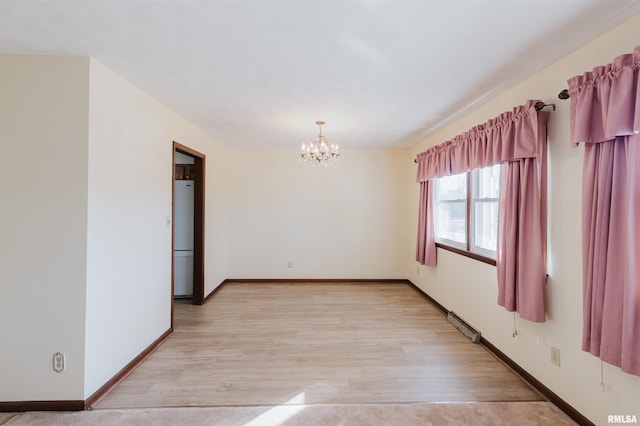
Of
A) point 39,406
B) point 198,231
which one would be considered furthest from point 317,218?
point 39,406

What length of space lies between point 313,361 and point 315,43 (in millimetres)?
2619

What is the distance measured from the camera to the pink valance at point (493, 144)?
2139 millimetres

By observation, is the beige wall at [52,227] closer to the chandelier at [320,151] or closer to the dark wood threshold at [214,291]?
the dark wood threshold at [214,291]

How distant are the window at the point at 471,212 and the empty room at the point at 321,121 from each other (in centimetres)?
4

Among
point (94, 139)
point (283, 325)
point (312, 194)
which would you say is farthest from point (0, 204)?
point (312, 194)

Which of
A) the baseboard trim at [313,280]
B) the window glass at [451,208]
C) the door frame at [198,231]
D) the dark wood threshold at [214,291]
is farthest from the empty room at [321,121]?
the baseboard trim at [313,280]

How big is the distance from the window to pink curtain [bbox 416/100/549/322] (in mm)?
Result: 368

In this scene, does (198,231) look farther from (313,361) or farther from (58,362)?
(313,361)

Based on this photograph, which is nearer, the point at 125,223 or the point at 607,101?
the point at 607,101

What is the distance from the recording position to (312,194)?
17.0ft

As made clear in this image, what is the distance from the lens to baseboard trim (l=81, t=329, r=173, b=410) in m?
1.98

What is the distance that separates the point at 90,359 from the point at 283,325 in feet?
6.04

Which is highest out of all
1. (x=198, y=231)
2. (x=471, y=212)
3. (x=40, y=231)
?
(x=471, y=212)

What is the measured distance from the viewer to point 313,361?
2533 mm
